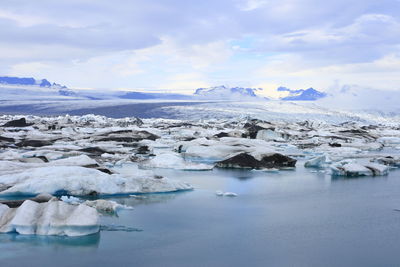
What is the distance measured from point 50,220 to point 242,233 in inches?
89.1

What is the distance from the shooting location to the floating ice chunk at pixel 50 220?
538 centimetres

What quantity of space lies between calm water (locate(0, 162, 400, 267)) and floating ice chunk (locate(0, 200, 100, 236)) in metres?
0.11

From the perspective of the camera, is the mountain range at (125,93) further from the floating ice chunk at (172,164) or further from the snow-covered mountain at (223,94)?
the floating ice chunk at (172,164)

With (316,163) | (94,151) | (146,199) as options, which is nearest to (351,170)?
(316,163)

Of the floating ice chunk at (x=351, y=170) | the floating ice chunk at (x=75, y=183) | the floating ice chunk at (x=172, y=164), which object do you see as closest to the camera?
the floating ice chunk at (x=75, y=183)

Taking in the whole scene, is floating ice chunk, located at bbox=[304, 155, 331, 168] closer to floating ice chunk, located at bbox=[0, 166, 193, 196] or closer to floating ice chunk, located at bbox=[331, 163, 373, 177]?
floating ice chunk, located at bbox=[331, 163, 373, 177]

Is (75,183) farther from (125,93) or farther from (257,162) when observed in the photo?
(125,93)

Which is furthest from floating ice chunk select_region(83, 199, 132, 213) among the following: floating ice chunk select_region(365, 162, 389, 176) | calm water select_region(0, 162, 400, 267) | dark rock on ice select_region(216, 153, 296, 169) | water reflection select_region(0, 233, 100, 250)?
floating ice chunk select_region(365, 162, 389, 176)

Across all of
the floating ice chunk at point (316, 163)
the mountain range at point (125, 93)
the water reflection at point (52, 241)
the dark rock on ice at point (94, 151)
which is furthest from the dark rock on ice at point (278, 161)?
the mountain range at point (125, 93)

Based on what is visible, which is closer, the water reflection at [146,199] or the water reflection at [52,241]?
the water reflection at [52,241]

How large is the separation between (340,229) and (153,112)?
51613mm

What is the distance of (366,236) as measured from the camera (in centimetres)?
609

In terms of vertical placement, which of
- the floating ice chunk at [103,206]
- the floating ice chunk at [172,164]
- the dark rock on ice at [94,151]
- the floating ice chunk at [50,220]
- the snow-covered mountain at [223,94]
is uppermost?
the snow-covered mountain at [223,94]

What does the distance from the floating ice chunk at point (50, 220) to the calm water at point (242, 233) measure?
0.11m
